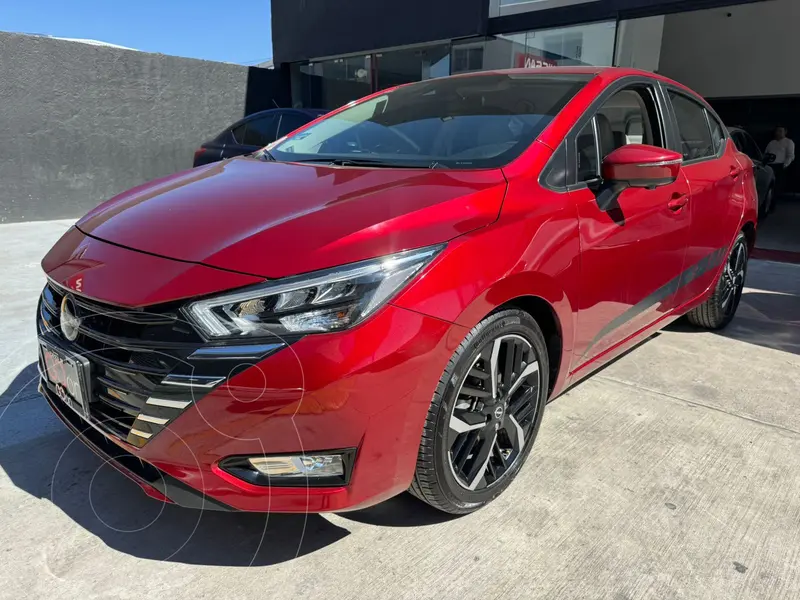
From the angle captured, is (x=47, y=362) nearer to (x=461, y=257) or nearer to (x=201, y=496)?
(x=201, y=496)

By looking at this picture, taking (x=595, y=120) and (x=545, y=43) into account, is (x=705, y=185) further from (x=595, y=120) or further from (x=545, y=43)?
(x=545, y=43)

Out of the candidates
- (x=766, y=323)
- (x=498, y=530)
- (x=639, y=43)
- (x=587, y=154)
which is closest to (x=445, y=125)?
(x=587, y=154)

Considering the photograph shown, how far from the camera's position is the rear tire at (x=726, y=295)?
13.2 feet

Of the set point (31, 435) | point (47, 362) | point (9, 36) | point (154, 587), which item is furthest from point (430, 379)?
point (9, 36)

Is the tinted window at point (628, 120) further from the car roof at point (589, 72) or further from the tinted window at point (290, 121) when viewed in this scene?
the tinted window at point (290, 121)

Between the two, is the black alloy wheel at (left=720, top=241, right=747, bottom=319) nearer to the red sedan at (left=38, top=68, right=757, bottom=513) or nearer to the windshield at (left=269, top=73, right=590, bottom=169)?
the red sedan at (left=38, top=68, right=757, bottom=513)

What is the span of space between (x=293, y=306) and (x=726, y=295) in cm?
364

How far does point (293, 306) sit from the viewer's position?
160 cm

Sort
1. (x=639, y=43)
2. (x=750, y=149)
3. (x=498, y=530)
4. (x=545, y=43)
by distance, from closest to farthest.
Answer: (x=498, y=530) → (x=750, y=149) → (x=545, y=43) → (x=639, y=43)

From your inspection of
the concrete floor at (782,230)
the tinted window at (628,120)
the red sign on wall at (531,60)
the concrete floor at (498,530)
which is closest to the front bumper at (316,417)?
the concrete floor at (498,530)

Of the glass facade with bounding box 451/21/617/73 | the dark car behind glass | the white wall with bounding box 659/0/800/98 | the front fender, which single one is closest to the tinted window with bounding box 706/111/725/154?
the front fender

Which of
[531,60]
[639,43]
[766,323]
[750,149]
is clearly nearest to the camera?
[766,323]

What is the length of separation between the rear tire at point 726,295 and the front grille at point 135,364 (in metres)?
3.53

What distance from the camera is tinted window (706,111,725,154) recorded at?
3.77 m
